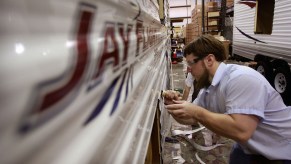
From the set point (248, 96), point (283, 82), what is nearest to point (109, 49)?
point (248, 96)

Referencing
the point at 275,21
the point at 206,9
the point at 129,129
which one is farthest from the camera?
the point at 206,9

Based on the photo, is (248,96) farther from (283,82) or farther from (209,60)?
(283,82)

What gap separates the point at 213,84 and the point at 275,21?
4.48 m

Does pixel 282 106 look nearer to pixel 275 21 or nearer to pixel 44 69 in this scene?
pixel 44 69

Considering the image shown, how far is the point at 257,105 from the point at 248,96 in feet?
0.24

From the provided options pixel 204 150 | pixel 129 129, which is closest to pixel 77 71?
pixel 129 129

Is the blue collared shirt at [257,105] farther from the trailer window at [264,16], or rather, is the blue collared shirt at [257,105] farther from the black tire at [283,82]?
the trailer window at [264,16]

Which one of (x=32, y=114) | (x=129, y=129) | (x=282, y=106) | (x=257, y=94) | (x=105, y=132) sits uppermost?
(x=32, y=114)

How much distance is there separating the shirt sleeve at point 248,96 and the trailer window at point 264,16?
5786 mm

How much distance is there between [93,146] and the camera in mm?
539

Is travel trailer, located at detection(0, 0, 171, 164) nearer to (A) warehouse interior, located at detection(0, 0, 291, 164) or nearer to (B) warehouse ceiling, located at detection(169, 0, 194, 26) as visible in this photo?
(A) warehouse interior, located at detection(0, 0, 291, 164)

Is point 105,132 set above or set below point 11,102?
below

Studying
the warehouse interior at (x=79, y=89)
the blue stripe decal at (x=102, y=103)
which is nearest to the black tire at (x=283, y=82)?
the warehouse interior at (x=79, y=89)

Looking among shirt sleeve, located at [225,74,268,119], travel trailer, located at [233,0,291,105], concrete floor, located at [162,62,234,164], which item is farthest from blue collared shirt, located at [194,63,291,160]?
travel trailer, located at [233,0,291,105]
